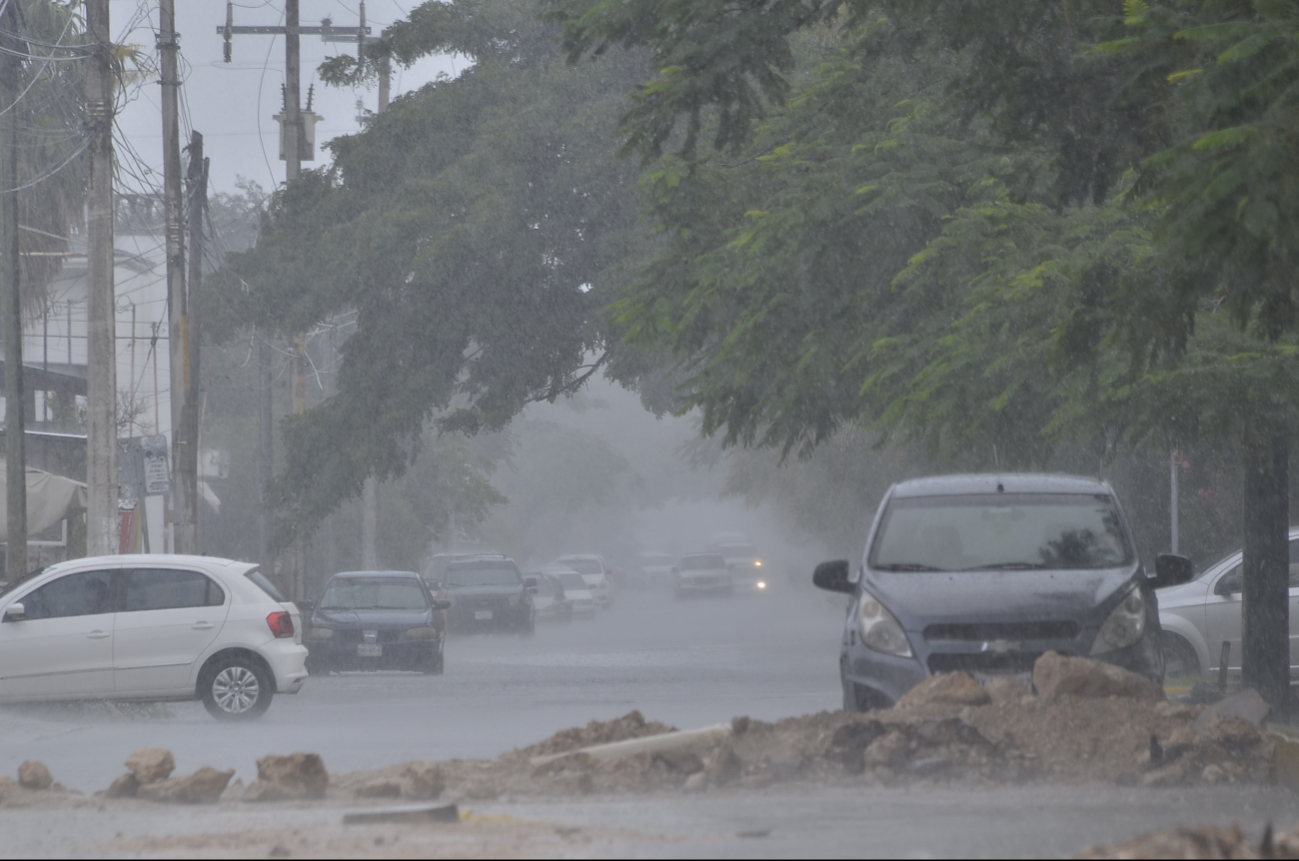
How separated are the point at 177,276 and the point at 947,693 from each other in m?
18.8

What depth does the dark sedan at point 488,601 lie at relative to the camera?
114 feet

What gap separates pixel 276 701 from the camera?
18391 millimetres

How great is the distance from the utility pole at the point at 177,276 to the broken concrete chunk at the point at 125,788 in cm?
Result: 1637

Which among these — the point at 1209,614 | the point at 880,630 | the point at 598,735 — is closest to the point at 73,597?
the point at 598,735

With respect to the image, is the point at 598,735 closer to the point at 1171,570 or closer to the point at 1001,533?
the point at 1001,533

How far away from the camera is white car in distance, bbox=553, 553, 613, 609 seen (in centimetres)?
5259

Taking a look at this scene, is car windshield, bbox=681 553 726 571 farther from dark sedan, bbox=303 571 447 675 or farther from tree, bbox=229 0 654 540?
dark sedan, bbox=303 571 447 675

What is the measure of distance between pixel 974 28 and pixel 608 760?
219 inches

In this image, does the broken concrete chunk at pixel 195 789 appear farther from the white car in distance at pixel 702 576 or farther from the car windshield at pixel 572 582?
the white car in distance at pixel 702 576

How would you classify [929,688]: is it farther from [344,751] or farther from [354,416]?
[354,416]

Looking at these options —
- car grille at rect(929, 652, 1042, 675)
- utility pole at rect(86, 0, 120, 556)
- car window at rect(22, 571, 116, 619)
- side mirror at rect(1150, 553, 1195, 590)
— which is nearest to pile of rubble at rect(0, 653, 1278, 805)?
car grille at rect(929, 652, 1042, 675)

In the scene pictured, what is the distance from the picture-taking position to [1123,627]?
9.70 m

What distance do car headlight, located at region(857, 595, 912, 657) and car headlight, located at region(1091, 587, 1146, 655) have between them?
1060mm

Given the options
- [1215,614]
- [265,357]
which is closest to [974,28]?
[1215,614]
